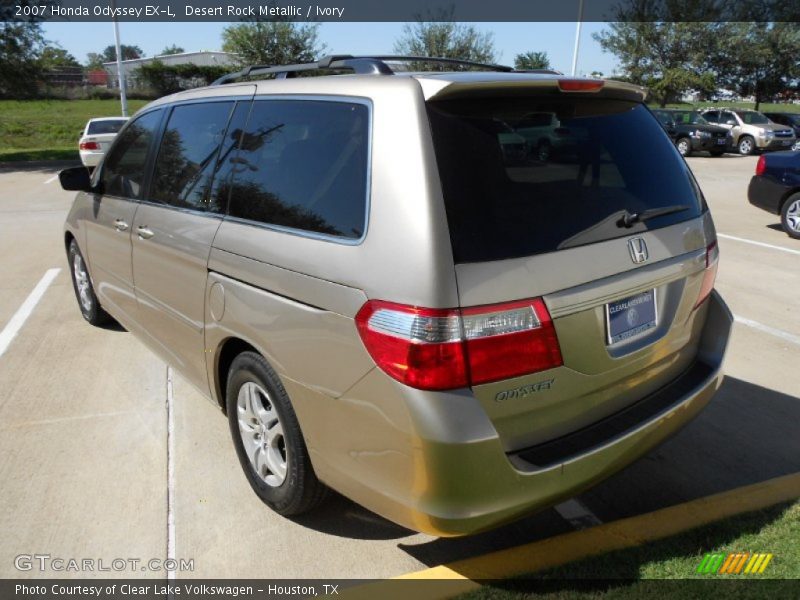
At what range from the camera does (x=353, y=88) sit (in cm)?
247

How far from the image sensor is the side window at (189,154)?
3.19m

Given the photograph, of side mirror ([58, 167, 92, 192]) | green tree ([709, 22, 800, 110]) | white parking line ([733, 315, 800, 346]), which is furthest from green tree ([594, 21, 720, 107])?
side mirror ([58, 167, 92, 192])

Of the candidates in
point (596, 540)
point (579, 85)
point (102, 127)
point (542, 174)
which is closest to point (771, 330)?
point (596, 540)

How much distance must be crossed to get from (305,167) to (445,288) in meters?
0.93

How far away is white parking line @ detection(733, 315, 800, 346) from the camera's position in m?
5.15

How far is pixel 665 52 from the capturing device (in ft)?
112

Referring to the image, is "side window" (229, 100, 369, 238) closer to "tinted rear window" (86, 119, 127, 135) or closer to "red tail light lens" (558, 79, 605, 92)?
"red tail light lens" (558, 79, 605, 92)

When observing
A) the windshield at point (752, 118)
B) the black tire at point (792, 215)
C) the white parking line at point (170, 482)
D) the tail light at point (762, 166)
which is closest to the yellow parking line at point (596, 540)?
the white parking line at point (170, 482)

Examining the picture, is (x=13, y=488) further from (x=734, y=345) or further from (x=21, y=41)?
(x=21, y=41)

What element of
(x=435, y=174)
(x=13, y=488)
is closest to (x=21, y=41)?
(x=13, y=488)

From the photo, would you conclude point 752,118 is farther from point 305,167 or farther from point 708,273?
point 305,167

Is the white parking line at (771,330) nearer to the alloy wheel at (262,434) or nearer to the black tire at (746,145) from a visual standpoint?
the alloy wheel at (262,434)

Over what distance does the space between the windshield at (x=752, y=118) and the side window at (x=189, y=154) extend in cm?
2654

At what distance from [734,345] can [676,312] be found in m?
2.74
